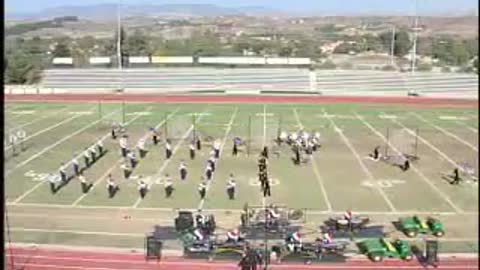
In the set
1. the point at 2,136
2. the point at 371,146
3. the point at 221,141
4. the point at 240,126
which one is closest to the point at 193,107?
the point at 240,126

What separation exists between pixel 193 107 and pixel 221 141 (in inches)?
112

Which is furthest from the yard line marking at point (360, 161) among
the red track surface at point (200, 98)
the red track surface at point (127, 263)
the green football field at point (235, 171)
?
the red track surface at point (200, 98)

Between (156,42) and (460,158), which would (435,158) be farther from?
(156,42)

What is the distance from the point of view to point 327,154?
601 centimetres

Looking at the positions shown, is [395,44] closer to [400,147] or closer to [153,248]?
[400,147]

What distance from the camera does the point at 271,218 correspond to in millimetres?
3785

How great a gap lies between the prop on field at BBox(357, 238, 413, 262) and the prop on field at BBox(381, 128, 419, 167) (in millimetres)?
2071

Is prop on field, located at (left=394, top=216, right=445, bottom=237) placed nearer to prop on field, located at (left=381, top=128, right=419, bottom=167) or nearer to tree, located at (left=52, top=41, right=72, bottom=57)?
prop on field, located at (left=381, top=128, right=419, bottom=167)

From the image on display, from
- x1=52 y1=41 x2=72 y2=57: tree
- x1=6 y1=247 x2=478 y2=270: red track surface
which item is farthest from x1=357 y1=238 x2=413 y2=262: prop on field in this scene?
x1=52 y1=41 x2=72 y2=57: tree

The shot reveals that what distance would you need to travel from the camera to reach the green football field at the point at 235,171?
12.7 ft

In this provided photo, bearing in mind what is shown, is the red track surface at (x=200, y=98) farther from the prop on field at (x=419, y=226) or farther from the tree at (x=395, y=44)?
the prop on field at (x=419, y=226)

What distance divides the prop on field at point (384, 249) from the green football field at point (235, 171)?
20 centimetres

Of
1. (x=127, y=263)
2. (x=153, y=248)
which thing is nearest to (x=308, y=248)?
(x=153, y=248)

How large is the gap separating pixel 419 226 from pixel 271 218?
0.78 meters
